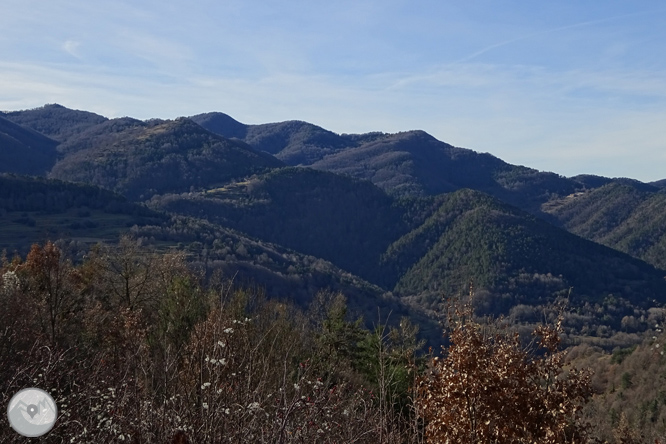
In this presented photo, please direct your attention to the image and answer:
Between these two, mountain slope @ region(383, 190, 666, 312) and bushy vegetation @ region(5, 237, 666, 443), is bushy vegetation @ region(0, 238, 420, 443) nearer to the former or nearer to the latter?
bushy vegetation @ region(5, 237, 666, 443)

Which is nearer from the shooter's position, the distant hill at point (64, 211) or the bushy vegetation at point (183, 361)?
the bushy vegetation at point (183, 361)

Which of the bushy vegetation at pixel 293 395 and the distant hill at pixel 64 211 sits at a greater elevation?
the bushy vegetation at pixel 293 395

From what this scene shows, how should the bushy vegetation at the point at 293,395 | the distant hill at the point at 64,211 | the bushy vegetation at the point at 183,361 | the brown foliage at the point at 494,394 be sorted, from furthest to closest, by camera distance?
the distant hill at the point at 64,211 → the brown foliage at the point at 494,394 → the bushy vegetation at the point at 183,361 → the bushy vegetation at the point at 293,395

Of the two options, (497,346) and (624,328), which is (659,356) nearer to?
(497,346)

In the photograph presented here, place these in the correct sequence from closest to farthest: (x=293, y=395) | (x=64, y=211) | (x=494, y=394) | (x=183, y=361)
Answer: (x=494, y=394)
(x=293, y=395)
(x=183, y=361)
(x=64, y=211)

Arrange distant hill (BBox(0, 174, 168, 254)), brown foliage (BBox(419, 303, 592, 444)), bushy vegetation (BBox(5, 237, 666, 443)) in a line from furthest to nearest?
distant hill (BBox(0, 174, 168, 254)), brown foliage (BBox(419, 303, 592, 444)), bushy vegetation (BBox(5, 237, 666, 443))

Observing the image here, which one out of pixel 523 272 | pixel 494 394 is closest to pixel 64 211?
pixel 523 272

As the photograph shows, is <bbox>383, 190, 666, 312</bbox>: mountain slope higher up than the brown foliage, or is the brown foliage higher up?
the brown foliage

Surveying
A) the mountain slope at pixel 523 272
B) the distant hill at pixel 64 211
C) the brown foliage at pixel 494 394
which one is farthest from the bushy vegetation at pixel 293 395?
the mountain slope at pixel 523 272

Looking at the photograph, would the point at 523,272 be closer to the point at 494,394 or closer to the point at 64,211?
the point at 64,211

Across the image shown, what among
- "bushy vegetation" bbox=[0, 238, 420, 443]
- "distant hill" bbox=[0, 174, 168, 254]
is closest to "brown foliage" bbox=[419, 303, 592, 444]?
"bushy vegetation" bbox=[0, 238, 420, 443]

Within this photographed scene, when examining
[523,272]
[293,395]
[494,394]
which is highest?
[494,394]

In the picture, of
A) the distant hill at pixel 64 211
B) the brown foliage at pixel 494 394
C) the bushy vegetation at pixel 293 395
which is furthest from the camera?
the distant hill at pixel 64 211

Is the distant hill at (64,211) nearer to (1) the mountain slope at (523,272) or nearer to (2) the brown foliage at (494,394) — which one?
(1) the mountain slope at (523,272)
